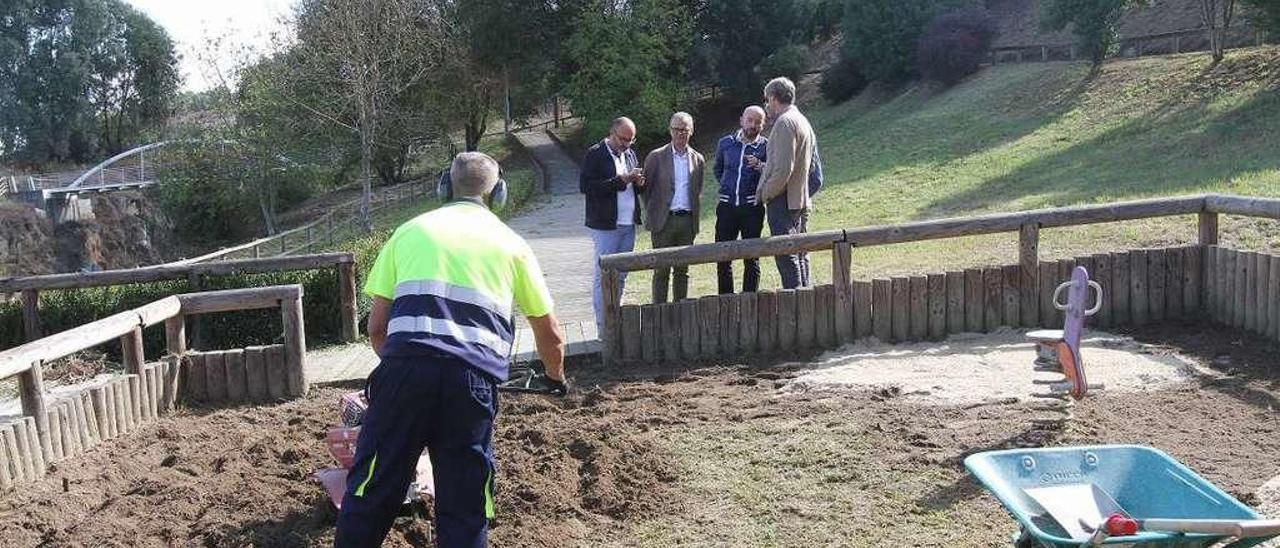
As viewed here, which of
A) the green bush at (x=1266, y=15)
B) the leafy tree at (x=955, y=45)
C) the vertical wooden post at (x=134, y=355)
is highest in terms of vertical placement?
the leafy tree at (x=955, y=45)

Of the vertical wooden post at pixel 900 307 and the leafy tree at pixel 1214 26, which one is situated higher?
the leafy tree at pixel 1214 26

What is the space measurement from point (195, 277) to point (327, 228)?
20.5m

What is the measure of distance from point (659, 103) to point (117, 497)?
32.2 metres

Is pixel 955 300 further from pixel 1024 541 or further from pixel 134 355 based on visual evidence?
pixel 134 355

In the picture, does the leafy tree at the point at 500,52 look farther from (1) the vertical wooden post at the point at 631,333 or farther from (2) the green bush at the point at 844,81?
(1) the vertical wooden post at the point at 631,333

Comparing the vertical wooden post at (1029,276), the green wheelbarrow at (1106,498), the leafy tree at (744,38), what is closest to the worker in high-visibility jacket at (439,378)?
the green wheelbarrow at (1106,498)

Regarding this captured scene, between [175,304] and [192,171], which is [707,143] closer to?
[192,171]

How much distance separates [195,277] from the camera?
30.2 ft

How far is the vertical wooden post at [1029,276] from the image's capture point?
810cm

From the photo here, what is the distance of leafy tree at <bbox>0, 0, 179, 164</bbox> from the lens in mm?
54062

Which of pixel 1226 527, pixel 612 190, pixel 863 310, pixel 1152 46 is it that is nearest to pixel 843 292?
pixel 863 310

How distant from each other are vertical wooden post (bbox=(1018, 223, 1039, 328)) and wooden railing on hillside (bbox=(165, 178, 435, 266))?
13.6 metres

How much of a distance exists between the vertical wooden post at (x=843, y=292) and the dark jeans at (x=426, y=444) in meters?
4.49

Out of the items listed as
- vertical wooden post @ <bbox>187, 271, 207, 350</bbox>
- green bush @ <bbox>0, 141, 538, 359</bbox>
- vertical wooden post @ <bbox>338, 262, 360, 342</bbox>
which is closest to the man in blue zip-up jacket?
vertical wooden post @ <bbox>338, 262, 360, 342</bbox>
